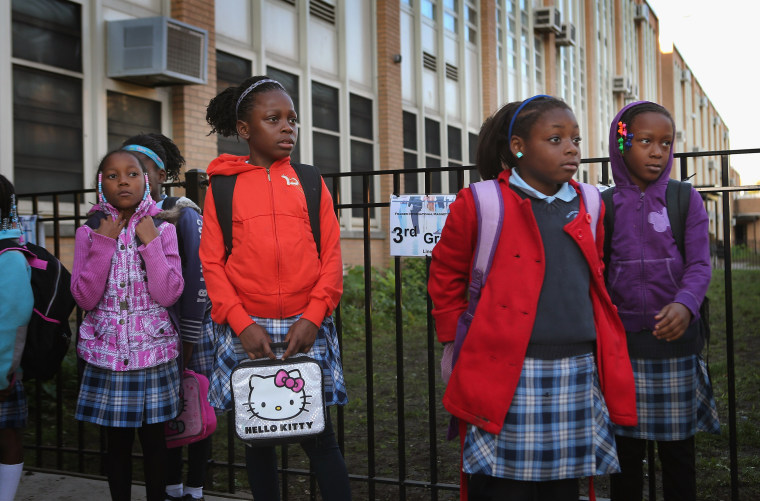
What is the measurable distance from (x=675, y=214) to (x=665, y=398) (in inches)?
25.8

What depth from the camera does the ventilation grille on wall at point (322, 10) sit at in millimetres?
11641

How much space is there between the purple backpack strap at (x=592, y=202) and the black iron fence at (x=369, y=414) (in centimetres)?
44

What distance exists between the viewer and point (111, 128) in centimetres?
807

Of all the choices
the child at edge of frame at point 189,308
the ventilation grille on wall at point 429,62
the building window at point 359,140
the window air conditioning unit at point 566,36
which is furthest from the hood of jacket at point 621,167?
the window air conditioning unit at point 566,36

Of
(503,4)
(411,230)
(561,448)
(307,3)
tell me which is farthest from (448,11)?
(561,448)

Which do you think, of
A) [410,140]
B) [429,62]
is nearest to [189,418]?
[410,140]

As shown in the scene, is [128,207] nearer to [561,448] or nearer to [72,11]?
[561,448]

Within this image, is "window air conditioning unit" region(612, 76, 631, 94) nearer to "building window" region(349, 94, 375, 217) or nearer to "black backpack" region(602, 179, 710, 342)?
"building window" region(349, 94, 375, 217)

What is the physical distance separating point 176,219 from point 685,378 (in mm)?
2173

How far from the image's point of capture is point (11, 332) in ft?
9.92

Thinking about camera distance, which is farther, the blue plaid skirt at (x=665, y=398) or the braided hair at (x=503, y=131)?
the blue plaid skirt at (x=665, y=398)

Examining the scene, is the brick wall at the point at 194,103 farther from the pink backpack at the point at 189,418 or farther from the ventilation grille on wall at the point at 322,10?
the pink backpack at the point at 189,418

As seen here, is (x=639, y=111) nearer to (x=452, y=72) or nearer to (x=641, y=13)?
(x=452, y=72)

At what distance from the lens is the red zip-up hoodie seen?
2557 millimetres
